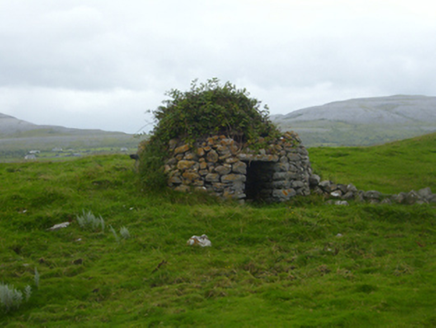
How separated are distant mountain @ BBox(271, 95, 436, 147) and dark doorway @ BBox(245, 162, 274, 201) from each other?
64.4m

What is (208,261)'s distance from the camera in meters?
7.02

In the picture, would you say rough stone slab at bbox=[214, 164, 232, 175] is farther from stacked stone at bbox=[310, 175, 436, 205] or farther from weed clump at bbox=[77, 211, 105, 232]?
weed clump at bbox=[77, 211, 105, 232]

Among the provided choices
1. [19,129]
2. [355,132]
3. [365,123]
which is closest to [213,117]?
[355,132]

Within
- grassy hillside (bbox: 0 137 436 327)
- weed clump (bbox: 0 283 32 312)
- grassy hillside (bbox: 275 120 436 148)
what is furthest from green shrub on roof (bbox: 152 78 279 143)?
grassy hillside (bbox: 275 120 436 148)

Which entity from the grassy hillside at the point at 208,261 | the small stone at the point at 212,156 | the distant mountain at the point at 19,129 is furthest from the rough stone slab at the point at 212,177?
the distant mountain at the point at 19,129

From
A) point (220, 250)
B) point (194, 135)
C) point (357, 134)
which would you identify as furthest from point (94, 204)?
point (357, 134)

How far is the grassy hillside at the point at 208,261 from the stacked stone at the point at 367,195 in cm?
87

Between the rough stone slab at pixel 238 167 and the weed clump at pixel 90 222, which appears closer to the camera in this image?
the weed clump at pixel 90 222

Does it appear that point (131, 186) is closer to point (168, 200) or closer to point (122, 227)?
point (168, 200)

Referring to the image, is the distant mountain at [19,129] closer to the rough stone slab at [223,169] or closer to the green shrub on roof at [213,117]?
the green shrub on roof at [213,117]

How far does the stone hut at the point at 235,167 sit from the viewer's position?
11.4 meters

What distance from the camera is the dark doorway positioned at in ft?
41.1

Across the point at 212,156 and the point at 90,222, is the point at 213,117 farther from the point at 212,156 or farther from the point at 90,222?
the point at 90,222

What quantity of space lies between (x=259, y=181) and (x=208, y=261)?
648 cm
